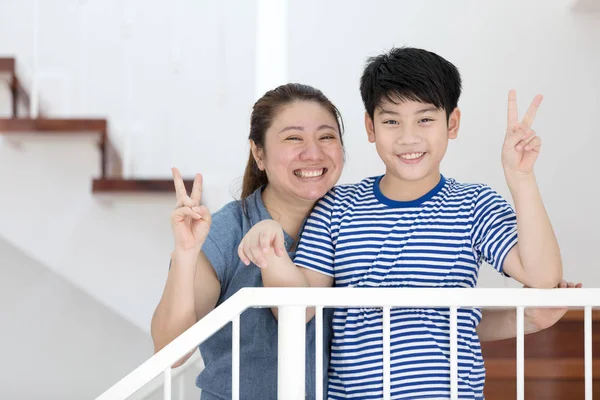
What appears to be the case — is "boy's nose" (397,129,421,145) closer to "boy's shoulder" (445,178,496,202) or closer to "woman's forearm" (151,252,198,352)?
"boy's shoulder" (445,178,496,202)

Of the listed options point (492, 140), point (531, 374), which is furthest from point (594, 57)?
point (531, 374)

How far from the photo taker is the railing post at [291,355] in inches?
43.4

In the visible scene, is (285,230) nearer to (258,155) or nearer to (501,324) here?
(258,155)

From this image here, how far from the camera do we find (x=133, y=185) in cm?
261

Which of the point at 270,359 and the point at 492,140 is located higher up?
the point at 492,140

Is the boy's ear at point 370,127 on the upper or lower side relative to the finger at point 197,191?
upper

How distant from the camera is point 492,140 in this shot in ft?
9.12

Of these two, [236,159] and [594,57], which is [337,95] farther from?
[594,57]

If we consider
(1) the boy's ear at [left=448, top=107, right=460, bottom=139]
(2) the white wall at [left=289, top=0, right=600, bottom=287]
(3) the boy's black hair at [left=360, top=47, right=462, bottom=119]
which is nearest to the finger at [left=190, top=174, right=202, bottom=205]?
(3) the boy's black hair at [left=360, top=47, right=462, bottom=119]

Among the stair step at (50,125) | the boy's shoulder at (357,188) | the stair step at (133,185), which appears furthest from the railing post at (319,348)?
the stair step at (50,125)

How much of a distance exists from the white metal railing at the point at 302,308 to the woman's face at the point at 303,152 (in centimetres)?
35

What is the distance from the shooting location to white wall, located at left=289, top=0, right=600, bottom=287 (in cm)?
276

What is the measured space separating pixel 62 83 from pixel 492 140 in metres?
1.80

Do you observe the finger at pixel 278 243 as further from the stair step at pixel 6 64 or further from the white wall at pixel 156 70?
the stair step at pixel 6 64
